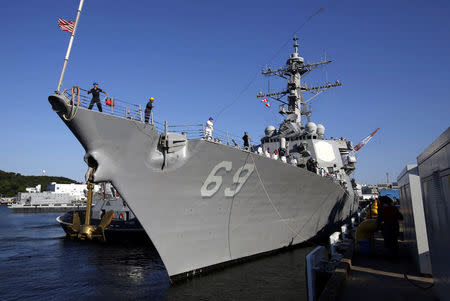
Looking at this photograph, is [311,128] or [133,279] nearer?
[133,279]

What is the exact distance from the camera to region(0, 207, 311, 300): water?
6615 mm

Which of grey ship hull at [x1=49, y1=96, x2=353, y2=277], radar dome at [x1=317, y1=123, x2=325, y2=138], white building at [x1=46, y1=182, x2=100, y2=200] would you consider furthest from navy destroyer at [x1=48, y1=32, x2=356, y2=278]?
white building at [x1=46, y1=182, x2=100, y2=200]

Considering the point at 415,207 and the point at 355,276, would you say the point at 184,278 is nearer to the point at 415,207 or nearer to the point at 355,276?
the point at 355,276

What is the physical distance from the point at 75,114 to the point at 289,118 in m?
11.9

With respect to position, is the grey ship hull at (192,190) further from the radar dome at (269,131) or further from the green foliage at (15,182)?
the green foliage at (15,182)

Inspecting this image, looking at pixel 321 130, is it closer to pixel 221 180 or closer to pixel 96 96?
pixel 221 180

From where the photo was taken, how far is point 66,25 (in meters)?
5.16

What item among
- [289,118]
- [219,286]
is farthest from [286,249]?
[289,118]

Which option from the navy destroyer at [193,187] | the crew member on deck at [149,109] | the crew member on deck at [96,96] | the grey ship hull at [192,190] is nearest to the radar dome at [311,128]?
the navy destroyer at [193,187]

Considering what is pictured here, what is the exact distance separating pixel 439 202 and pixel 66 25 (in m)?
6.01

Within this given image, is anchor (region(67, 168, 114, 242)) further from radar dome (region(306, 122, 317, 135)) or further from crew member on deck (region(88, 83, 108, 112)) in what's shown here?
crew member on deck (region(88, 83, 108, 112))

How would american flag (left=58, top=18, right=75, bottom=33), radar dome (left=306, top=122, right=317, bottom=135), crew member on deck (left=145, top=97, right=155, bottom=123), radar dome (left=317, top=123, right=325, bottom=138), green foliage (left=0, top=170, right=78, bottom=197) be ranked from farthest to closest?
1. green foliage (left=0, top=170, right=78, bottom=197)
2. radar dome (left=317, top=123, right=325, bottom=138)
3. radar dome (left=306, top=122, right=317, bottom=135)
4. crew member on deck (left=145, top=97, right=155, bottom=123)
5. american flag (left=58, top=18, right=75, bottom=33)

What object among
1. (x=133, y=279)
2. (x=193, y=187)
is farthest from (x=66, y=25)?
(x=133, y=279)

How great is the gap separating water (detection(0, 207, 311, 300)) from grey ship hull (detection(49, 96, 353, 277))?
49 centimetres
